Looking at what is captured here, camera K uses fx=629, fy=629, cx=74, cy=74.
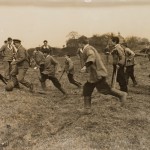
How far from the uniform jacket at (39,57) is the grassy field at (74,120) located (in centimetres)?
11

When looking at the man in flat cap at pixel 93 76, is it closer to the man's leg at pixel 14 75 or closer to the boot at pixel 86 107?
the boot at pixel 86 107

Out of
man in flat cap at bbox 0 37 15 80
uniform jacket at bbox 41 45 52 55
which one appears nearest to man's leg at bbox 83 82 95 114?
uniform jacket at bbox 41 45 52 55

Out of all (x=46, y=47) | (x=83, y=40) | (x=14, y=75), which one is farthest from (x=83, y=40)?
(x=14, y=75)

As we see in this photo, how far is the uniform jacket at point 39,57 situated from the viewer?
5590mm

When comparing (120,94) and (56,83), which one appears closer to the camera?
(120,94)

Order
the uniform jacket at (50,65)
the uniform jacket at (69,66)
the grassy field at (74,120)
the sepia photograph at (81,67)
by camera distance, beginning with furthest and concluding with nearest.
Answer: the uniform jacket at (50,65) < the uniform jacket at (69,66) < the sepia photograph at (81,67) < the grassy field at (74,120)

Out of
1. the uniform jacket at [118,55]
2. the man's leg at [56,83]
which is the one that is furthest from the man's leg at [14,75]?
the uniform jacket at [118,55]

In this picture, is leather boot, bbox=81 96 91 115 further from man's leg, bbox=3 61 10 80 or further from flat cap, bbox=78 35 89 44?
man's leg, bbox=3 61 10 80

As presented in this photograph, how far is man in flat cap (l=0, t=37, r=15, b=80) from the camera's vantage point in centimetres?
550

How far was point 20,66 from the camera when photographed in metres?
5.69

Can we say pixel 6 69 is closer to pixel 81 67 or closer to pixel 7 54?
pixel 7 54

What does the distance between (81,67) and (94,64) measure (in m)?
0.14

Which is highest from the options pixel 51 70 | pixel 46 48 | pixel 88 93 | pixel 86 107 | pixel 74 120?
pixel 46 48

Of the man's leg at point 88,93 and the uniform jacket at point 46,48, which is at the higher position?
the uniform jacket at point 46,48
